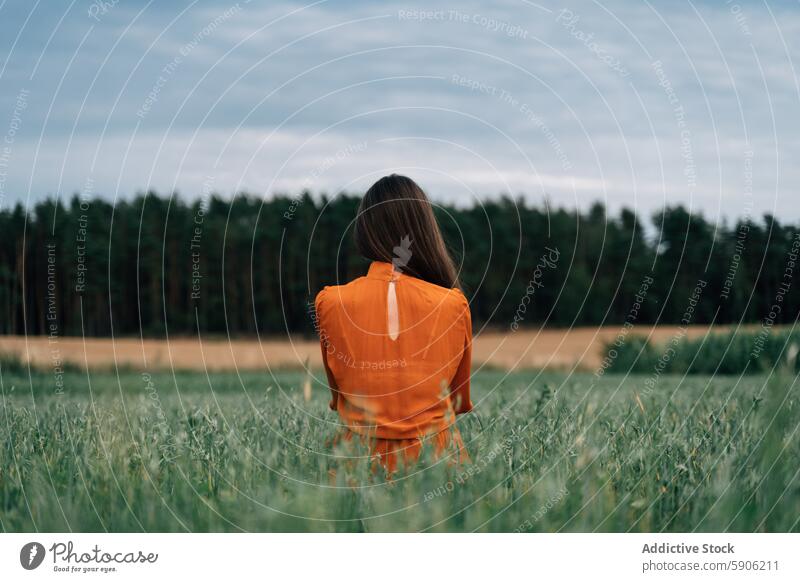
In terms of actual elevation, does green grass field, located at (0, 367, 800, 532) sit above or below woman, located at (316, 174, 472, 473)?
below

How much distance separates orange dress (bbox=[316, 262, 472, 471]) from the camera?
399 centimetres

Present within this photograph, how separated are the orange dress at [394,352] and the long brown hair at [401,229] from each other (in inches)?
5.1

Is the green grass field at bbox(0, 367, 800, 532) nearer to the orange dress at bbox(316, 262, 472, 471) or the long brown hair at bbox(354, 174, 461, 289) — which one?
the orange dress at bbox(316, 262, 472, 471)

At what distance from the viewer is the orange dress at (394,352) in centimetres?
399

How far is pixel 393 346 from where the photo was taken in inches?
156

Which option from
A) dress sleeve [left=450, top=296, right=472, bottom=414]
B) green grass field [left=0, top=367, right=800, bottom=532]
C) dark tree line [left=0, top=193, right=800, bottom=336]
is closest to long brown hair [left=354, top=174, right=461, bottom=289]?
dress sleeve [left=450, top=296, right=472, bottom=414]

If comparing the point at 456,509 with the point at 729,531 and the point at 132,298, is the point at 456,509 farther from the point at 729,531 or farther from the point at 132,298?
the point at 132,298

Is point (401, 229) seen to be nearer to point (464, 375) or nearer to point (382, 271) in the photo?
point (382, 271)

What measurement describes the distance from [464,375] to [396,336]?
0.55 metres
